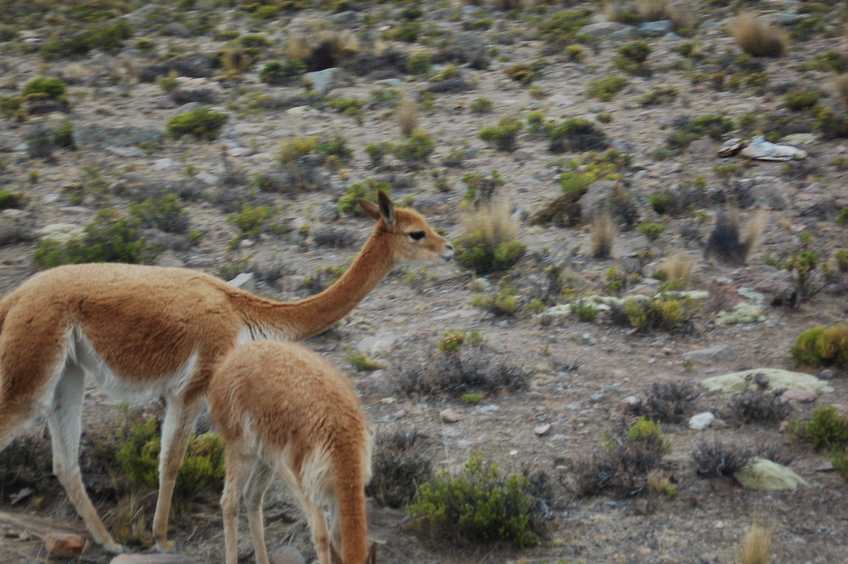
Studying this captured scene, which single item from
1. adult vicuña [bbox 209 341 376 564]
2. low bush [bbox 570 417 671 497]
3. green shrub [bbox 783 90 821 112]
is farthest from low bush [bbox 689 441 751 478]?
green shrub [bbox 783 90 821 112]

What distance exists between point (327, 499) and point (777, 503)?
2647mm

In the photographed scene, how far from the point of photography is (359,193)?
10711mm

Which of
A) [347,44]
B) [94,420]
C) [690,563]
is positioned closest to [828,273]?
[690,563]

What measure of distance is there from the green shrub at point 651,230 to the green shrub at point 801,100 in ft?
15.2

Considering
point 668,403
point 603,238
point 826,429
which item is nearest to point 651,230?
point 603,238

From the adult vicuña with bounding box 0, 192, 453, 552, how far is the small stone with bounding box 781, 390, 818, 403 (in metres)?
3.56

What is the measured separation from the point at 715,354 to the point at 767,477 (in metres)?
2.07

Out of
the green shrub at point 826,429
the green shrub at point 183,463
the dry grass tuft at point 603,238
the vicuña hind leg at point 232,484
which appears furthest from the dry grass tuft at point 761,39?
the vicuña hind leg at point 232,484

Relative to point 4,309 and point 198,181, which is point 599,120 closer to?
point 198,181

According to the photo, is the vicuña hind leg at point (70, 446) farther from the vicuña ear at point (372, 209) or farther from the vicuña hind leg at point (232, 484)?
the vicuña ear at point (372, 209)

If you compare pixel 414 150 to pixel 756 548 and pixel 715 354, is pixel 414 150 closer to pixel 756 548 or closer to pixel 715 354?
pixel 715 354

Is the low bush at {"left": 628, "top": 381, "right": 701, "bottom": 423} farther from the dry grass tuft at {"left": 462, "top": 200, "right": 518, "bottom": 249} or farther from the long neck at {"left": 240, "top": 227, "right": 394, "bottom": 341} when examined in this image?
the dry grass tuft at {"left": 462, "top": 200, "right": 518, "bottom": 249}

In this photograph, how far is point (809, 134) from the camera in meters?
11.5

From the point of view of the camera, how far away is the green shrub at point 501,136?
12250 millimetres
